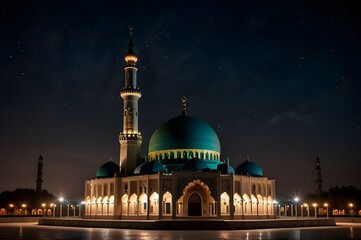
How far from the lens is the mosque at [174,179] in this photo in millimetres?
50438

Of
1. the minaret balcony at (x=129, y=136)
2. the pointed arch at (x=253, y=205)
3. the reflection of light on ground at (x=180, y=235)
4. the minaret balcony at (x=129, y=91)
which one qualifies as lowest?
the reflection of light on ground at (x=180, y=235)

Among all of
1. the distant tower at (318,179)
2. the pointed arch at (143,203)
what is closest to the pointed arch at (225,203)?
the pointed arch at (143,203)

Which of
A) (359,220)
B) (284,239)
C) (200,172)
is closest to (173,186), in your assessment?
(200,172)

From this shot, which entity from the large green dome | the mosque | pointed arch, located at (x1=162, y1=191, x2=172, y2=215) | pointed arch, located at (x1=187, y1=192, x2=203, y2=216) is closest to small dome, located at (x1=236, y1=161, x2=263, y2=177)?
the mosque

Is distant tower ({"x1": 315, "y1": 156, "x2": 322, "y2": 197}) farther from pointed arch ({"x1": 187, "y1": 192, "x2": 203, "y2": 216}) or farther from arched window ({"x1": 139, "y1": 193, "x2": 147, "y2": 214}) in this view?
arched window ({"x1": 139, "y1": 193, "x2": 147, "y2": 214})

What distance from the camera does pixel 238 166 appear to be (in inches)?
2354

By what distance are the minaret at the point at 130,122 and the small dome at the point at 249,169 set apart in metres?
12.8

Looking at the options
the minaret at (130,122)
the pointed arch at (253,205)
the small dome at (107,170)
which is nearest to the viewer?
the pointed arch at (253,205)

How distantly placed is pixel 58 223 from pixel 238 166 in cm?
2412

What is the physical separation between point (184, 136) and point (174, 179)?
996 cm

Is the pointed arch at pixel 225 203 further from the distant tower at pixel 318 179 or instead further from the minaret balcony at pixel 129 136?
the distant tower at pixel 318 179

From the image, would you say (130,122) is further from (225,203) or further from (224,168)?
(225,203)

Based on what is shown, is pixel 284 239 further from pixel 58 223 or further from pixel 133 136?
pixel 133 136

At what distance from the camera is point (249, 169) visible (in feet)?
191
